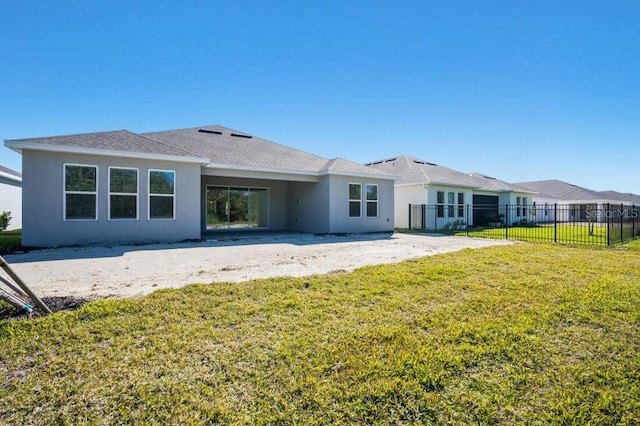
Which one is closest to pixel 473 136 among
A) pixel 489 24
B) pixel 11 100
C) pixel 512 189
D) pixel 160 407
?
pixel 512 189

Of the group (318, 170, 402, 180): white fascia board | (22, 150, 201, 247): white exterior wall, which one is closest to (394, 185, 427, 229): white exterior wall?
(318, 170, 402, 180): white fascia board

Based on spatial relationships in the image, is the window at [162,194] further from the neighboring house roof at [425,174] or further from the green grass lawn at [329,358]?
the neighboring house roof at [425,174]

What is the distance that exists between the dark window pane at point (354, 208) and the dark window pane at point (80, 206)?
10.3 meters

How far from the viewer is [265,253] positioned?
8969 mm

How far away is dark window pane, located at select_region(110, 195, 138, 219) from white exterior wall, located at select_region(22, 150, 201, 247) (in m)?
0.16

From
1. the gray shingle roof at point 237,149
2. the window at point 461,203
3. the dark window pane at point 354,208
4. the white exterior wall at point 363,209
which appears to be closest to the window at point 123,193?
the gray shingle roof at point 237,149

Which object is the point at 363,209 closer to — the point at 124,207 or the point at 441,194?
the point at 441,194

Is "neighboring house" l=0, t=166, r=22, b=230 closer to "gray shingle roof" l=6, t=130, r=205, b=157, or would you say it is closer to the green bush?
the green bush

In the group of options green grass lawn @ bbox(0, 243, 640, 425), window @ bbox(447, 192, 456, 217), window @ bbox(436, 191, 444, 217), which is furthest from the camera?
window @ bbox(447, 192, 456, 217)

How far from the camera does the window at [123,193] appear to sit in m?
10.2

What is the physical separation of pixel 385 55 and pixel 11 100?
15209 mm

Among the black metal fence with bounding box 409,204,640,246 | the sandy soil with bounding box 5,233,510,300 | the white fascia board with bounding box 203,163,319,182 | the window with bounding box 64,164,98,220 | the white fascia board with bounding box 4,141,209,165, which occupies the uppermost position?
the white fascia board with bounding box 4,141,209,165

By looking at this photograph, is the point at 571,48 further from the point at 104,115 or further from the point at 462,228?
the point at 104,115

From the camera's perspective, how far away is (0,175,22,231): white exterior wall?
730 inches
